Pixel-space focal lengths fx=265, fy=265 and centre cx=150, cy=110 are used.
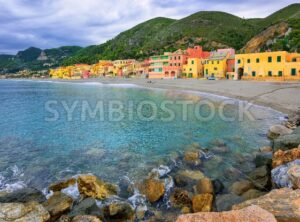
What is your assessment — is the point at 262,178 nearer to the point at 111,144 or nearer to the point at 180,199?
the point at 180,199

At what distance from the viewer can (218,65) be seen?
69938mm

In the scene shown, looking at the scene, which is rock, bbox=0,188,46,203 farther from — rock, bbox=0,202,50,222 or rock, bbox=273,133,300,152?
rock, bbox=273,133,300,152

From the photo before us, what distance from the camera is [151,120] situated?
28.0m

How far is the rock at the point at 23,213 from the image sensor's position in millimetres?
8031

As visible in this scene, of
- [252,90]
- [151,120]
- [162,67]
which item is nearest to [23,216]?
[151,120]

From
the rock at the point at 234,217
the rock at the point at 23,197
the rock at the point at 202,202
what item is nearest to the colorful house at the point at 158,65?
the rock at the point at 23,197

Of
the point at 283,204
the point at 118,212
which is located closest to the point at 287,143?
the point at 283,204

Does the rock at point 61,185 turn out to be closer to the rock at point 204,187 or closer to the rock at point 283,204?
the rock at point 204,187

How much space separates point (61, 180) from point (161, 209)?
565 cm

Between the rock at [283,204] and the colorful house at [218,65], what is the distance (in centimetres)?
6375

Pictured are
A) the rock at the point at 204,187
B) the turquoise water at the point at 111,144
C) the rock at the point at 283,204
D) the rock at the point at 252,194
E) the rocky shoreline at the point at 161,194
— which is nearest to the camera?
the rock at the point at 283,204

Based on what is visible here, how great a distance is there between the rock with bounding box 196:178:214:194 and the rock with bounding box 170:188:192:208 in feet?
2.37

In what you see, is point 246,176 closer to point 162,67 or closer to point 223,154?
point 223,154

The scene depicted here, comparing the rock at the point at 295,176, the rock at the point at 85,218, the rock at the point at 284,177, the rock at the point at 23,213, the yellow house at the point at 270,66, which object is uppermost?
the yellow house at the point at 270,66
